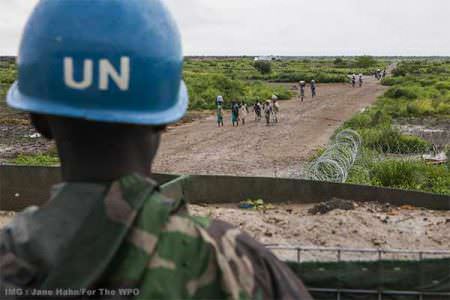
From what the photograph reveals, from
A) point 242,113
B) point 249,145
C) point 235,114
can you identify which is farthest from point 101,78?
point 242,113

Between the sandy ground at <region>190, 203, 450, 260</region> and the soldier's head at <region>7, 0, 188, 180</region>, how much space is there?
621cm

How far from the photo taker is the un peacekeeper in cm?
113

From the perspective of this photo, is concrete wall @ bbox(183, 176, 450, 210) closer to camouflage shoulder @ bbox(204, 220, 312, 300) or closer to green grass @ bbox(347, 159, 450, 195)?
green grass @ bbox(347, 159, 450, 195)

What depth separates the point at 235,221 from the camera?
27.9 ft

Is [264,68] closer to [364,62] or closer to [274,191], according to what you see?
[364,62]

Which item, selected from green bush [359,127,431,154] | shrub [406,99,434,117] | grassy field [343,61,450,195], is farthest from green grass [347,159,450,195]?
shrub [406,99,434,117]

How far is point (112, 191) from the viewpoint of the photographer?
117 cm

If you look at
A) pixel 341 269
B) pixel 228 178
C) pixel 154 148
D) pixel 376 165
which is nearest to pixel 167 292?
pixel 154 148

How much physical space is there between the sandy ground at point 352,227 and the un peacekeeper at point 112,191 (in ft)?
20.3

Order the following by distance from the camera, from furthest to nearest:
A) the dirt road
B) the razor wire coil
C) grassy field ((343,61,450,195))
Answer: the dirt road
grassy field ((343,61,450,195))
the razor wire coil

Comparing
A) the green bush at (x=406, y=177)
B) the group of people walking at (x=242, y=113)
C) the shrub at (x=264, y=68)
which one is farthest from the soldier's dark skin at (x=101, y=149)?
the shrub at (x=264, y=68)

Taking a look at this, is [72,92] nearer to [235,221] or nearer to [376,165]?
[235,221]

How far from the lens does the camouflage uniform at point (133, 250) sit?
44.3 inches

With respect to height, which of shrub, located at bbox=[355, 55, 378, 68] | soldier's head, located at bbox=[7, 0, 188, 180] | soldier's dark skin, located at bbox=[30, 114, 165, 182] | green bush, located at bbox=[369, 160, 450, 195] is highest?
soldier's head, located at bbox=[7, 0, 188, 180]
